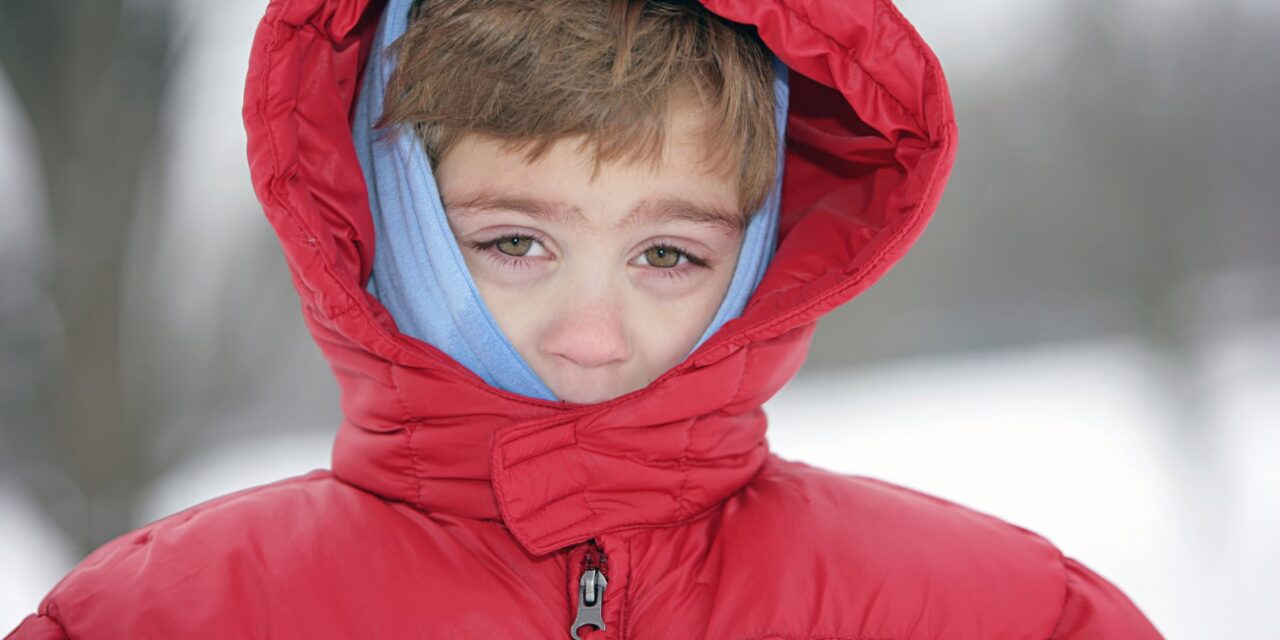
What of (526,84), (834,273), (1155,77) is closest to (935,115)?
(834,273)

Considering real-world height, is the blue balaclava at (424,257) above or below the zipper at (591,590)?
above

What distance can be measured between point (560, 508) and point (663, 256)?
0.28 meters

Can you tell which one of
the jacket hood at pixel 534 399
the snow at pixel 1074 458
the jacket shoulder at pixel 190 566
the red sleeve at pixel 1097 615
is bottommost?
the snow at pixel 1074 458

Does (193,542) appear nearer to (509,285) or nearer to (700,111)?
(509,285)

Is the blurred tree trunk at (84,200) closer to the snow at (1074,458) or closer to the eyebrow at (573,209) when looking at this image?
the snow at (1074,458)

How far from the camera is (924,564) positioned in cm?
109

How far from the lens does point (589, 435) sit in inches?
41.3

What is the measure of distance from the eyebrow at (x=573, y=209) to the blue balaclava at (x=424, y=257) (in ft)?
0.10

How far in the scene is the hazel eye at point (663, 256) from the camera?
113cm

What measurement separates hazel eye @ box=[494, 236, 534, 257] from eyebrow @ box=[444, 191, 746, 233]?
0.13 feet

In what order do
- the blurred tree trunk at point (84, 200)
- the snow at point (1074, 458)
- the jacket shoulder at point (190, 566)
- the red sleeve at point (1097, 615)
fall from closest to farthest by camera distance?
the jacket shoulder at point (190, 566)
the red sleeve at point (1097, 615)
the blurred tree trunk at point (84, 200)
the snow at point (1074, 458)

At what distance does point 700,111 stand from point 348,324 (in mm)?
406

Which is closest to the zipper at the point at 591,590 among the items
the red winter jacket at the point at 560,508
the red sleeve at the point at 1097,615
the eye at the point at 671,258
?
the red winter jacket at the point at 560,508

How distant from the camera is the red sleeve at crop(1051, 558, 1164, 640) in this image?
1088mm
